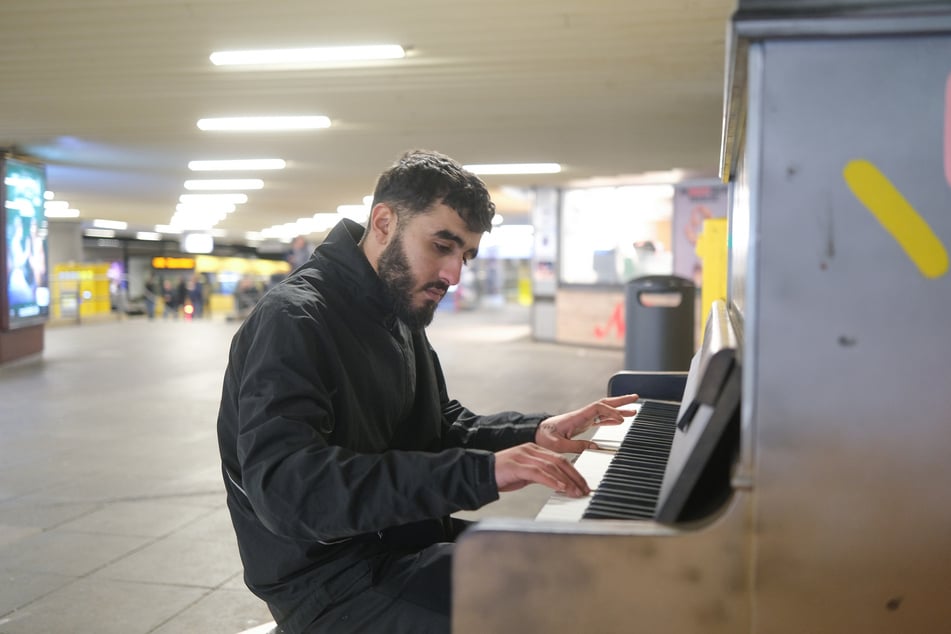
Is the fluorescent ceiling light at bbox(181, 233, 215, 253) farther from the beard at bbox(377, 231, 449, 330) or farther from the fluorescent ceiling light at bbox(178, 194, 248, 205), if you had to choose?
the beard at bbox(377, 231, 449, 330)

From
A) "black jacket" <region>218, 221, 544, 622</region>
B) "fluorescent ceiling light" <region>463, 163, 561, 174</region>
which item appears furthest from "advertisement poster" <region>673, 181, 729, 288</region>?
"black jacket" <region>218, 221, 544, 622</region>

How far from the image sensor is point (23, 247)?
11.6 meters

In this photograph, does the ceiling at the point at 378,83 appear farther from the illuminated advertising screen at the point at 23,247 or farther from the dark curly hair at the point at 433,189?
the dark curly hair at the point at 433,189

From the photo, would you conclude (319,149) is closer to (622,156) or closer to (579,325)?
(622,156)

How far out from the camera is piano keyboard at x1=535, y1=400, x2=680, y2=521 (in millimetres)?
1504

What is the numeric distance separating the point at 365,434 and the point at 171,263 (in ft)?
138

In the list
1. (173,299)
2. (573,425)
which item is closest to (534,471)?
(573,425)

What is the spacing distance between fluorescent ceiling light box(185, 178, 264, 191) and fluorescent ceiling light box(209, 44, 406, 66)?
8.35m

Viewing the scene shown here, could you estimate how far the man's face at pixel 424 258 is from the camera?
75.7 inches

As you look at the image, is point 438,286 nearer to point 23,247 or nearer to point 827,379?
point 827,379

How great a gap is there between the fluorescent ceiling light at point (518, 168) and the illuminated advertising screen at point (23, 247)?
21.6 ft

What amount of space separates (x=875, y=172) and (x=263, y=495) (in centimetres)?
120

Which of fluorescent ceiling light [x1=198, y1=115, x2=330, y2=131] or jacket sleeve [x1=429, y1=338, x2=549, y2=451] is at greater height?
fluorescent ceiling light [x1=198, y1=115, x2=330, y2=131]

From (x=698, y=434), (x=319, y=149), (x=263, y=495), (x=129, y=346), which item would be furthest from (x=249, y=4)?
(x=129, y=346)
